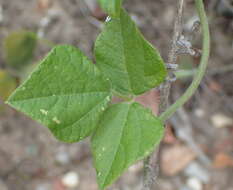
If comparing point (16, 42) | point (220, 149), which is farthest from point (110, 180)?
point (220, 149)

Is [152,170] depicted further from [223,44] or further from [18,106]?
[223,44]

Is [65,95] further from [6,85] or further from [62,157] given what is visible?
[62,157]

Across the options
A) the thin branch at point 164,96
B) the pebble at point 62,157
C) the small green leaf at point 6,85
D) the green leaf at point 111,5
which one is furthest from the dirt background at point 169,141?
the green leaf at point 111,5

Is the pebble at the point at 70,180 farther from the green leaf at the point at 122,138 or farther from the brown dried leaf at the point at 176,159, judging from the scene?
the green leaf at the point at 122,138

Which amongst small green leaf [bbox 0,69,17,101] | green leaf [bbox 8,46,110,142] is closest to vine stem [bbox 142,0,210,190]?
green leaf [bbox 8,46,110,142]

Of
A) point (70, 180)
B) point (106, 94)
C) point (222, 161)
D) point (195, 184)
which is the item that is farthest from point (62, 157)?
point (106, 94)

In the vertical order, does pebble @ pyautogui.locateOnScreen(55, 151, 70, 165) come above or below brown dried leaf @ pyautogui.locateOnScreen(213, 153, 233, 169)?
above

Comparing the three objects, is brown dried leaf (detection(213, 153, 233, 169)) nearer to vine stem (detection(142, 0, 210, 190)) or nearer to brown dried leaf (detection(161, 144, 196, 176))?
brown dried leaf (detection(161, 144, 196, 176))

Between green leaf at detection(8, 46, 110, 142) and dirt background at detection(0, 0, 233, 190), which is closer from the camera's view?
green leaf at detection(8, 46, 110, 142)
